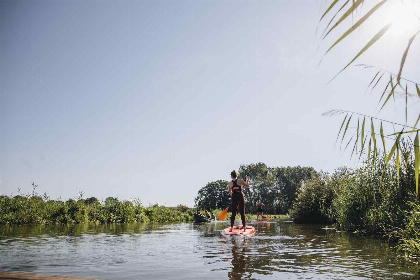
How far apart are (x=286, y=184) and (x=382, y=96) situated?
10294cm

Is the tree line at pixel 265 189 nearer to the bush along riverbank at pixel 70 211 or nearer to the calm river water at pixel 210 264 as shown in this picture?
the bush along riverbank at pixel 70 211

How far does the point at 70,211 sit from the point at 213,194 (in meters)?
89.1

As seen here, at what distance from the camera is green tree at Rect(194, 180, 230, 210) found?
105 meters

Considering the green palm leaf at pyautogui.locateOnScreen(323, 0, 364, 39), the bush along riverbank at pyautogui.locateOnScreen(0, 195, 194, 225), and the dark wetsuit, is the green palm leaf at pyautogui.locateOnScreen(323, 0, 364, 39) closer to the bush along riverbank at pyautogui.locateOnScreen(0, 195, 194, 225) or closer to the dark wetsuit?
the dark wetsuit

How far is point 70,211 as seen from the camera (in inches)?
787

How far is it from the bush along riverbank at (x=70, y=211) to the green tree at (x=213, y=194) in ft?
256

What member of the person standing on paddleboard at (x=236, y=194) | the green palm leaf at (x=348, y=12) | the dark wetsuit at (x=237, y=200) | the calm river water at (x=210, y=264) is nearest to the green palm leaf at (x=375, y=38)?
the green palm leaf at (x=348, y=12)

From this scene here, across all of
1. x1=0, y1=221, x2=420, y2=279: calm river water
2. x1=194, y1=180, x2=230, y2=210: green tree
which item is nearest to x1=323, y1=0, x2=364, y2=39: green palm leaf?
x1=0, y1=221, x2=420, y2=279: calm river water

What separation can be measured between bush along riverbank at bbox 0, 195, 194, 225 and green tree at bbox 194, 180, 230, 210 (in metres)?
77.9

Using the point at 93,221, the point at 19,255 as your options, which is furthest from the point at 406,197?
the point at 93,221

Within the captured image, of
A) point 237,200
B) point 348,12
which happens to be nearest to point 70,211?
point 237,200

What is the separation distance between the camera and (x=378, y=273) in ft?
15.2

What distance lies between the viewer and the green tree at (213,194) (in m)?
105

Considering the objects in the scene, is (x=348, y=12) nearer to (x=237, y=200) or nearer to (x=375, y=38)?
(x=375, y=38)
